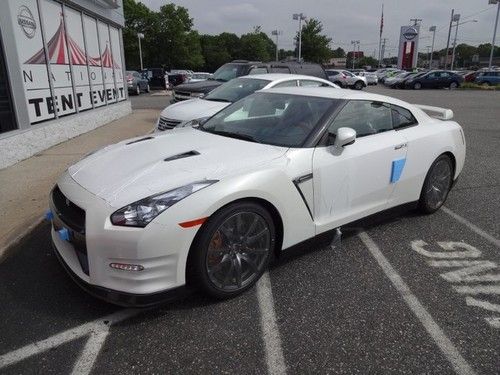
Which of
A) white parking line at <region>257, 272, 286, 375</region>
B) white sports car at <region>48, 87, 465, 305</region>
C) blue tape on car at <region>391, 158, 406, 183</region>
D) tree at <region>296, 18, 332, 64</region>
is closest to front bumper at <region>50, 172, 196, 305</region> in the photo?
white sports car at <region>48, 87, 465, 305</region>

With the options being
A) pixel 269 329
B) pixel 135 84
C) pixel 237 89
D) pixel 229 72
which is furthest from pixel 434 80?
pixel 269 329

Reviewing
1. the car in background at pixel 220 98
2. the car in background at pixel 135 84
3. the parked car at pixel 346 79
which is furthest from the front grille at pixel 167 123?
the parked car at pixel 346 79

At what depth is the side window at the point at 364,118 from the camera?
3689 millimetres

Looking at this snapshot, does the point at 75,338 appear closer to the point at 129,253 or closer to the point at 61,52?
the point at 129,253

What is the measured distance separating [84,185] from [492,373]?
9.28ft

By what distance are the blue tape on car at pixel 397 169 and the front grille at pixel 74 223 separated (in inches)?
109

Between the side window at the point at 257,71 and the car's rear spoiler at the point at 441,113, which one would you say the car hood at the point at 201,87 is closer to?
the side window at the point at 257,71

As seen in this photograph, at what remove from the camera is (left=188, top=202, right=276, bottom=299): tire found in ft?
8.95

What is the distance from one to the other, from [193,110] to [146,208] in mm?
5307

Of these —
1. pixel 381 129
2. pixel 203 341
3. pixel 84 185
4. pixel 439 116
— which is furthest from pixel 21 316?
pixel 439 116

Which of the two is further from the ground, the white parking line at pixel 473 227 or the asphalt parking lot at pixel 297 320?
the asphalt parking lot at pixel 297 320

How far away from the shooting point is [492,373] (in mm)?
2342

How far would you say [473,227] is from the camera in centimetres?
442

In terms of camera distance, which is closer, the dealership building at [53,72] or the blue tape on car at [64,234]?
the blue tape on car at [64,234]
